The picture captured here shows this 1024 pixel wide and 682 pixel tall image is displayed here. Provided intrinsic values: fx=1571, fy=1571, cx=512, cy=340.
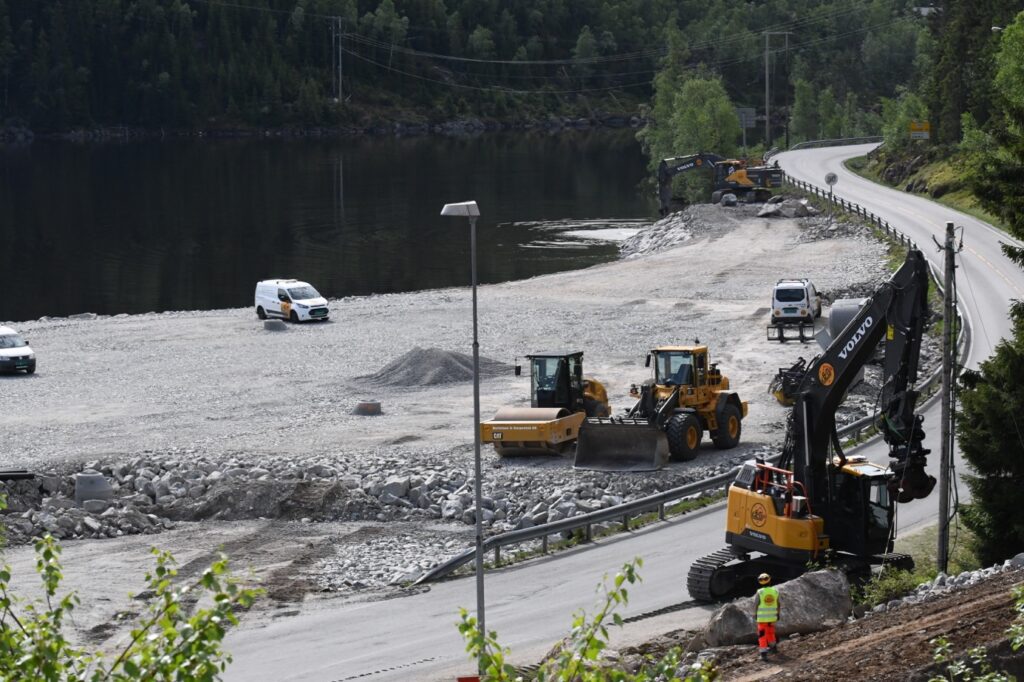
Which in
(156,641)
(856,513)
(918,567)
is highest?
(156,641)

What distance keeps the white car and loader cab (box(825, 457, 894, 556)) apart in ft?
112

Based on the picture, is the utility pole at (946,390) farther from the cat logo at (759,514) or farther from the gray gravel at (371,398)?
the gray gravel at (371,398)

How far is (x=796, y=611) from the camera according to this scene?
909 inches

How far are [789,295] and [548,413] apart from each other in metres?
18.9

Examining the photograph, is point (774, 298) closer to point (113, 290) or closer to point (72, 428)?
point (72, 428)

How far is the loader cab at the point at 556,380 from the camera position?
38781mm

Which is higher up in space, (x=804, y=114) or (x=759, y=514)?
(x=804, y=114)

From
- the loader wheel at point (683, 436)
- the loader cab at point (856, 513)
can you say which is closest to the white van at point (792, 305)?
the loader wheel at point (683, 436)

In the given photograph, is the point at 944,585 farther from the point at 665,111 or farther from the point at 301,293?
the point at 665,111

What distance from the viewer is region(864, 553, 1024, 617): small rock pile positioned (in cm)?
2245

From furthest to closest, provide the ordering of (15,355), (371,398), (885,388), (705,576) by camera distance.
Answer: (15,355) < (371,398) < (705,576) < (885,388)

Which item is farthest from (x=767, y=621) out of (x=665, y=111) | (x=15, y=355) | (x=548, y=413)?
(x=665, y=111)

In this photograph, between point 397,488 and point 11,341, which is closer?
point 397,488

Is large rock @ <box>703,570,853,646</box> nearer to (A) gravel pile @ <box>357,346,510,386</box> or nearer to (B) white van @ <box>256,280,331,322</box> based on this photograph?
(A) gravel pile @ <box>357,346,510,386</box>
